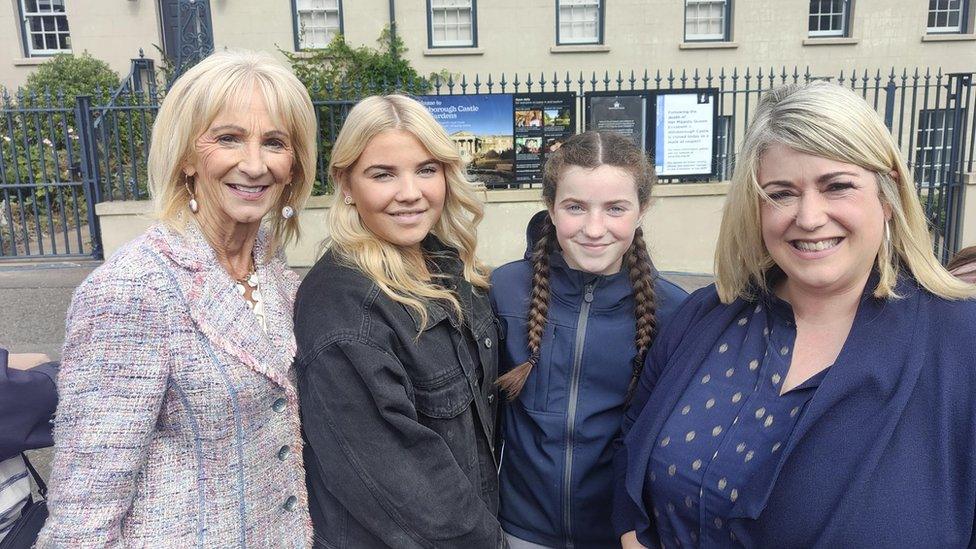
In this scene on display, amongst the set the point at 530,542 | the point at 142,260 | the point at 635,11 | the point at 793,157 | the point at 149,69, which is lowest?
the point at 530,542

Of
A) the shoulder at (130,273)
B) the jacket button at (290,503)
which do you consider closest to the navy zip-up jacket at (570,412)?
the jacket button at (290,503)

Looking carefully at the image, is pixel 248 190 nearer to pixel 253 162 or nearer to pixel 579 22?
pixel 253 162

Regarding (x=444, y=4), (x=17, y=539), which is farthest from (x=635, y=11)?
(x=17, y=539)

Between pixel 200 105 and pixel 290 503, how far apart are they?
111 centimetres

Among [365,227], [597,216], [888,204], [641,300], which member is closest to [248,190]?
[365,227]

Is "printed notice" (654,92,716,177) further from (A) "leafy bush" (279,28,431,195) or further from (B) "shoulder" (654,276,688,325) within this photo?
(B) "shoulder" (654,276,688,325)

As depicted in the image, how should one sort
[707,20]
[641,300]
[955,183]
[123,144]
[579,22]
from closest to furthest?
[641,300]
[955,183]
[123,144]
[579,22]
[707,20]

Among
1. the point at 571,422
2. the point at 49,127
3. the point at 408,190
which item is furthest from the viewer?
the point at 49,127

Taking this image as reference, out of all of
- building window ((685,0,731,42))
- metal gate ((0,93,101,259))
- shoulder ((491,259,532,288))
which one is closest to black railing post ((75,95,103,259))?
metal gate ((0,93,101,259))

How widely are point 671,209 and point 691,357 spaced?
676cm

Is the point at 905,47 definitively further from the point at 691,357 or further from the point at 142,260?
the point at 142,260

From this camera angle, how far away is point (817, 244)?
1.69 m

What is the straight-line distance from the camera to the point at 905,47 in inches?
545

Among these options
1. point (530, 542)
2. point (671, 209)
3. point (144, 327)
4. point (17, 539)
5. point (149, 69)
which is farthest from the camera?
point (149, 69)
